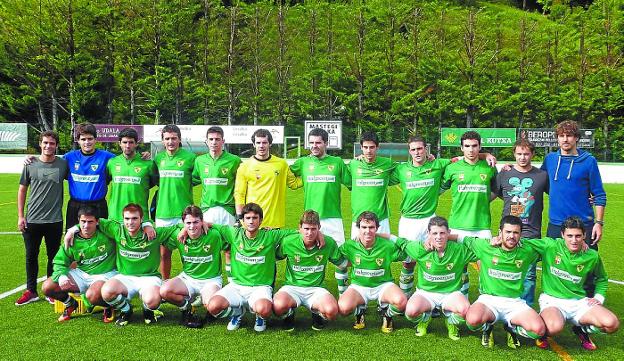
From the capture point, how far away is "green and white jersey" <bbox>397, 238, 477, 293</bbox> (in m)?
4.28

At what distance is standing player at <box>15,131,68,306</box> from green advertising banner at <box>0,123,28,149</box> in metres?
18.4

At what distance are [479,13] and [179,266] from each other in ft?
104

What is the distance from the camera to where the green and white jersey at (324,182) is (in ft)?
16.9

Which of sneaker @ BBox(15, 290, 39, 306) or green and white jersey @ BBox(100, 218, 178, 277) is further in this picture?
sneaker @ BBox(15, 290, 39, 306)

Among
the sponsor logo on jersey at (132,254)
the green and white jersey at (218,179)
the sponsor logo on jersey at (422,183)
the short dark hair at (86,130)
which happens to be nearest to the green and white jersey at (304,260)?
the green and white jersey at (218,179)

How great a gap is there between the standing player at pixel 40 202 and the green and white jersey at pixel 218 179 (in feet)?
4.36

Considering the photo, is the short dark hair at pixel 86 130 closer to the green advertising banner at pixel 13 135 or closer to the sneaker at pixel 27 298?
the sneaker at pixel 27 298

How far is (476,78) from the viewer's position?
2928cm

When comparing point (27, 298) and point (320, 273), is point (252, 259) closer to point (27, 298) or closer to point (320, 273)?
point (320, 273)

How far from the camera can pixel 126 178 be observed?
508 cm

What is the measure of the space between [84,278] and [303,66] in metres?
27.5

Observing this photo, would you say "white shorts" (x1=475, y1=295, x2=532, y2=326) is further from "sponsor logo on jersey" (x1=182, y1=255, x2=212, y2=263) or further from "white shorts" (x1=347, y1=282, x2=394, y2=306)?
"sponsor logo on jersey" (x1=182, y1=255, x2=212, y2=263)

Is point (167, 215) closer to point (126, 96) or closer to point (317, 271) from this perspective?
point (317, 271)

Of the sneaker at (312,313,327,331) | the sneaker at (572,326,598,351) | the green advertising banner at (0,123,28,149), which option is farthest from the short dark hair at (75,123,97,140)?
the green advertising banner at (0,123,28,149)
